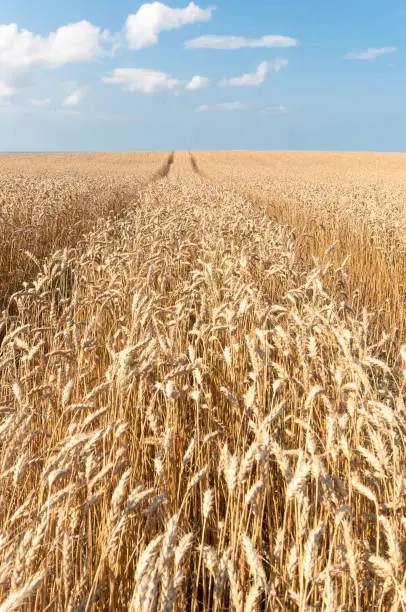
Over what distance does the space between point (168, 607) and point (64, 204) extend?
813 cm

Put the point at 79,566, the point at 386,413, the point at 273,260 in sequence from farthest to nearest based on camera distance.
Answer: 1. the point at 273,260
2. the point at 79,566
3. the point at 386,413

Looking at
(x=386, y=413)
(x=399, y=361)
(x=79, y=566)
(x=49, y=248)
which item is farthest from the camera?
(x=49, y=248)

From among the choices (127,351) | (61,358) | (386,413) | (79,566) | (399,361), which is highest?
(127,351)

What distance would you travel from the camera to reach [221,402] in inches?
98.3

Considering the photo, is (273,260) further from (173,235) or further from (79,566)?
(79,566)

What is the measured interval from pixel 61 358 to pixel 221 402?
0.84m

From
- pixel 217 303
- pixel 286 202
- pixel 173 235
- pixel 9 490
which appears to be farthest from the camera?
pixel 286 202

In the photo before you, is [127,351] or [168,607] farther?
[127,351]

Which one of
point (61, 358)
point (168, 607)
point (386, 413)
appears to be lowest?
point (61, 358)

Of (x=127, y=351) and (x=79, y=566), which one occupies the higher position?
(x=127, y=351)

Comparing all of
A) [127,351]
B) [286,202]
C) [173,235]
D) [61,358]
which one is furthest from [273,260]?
[286,202]

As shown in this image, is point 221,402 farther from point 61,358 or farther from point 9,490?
point 9,490

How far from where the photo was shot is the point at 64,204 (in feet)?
27.6

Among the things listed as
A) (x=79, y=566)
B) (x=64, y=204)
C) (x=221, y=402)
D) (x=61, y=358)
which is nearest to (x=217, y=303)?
(x=221, y=402)
